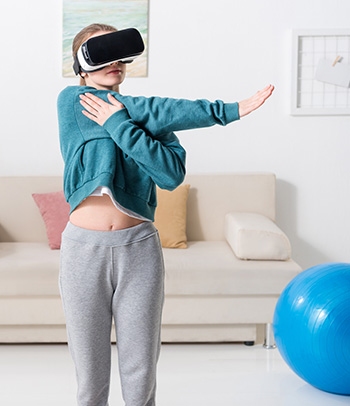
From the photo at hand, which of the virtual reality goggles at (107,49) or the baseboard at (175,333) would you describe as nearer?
the virtual reality goggles at (107,49)

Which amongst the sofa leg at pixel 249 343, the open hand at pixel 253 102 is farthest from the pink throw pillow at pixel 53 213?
the open hand at pixel 253 102

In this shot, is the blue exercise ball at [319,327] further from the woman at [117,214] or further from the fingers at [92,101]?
the fingers at [92,101]

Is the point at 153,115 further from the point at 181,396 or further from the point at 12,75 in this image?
the point at 12,75

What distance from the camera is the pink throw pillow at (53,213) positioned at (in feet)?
10.7

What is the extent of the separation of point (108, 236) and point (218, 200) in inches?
81.1

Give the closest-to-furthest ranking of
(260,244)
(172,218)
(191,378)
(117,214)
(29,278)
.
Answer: (117,214) → (191,378) → (29,278) → (260,244) → (172,218)

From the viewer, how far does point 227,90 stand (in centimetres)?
373

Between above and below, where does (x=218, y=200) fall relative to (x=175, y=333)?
above

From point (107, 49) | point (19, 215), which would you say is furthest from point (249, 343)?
point (107, 49)

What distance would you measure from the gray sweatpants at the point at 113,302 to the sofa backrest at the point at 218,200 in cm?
192

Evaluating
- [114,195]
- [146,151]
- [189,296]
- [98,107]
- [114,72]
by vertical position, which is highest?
[114,72]

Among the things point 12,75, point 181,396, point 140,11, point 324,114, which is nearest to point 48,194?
point 12,75

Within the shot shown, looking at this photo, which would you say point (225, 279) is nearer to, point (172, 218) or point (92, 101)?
point (172, 218)

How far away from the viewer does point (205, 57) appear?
12.2 feet
